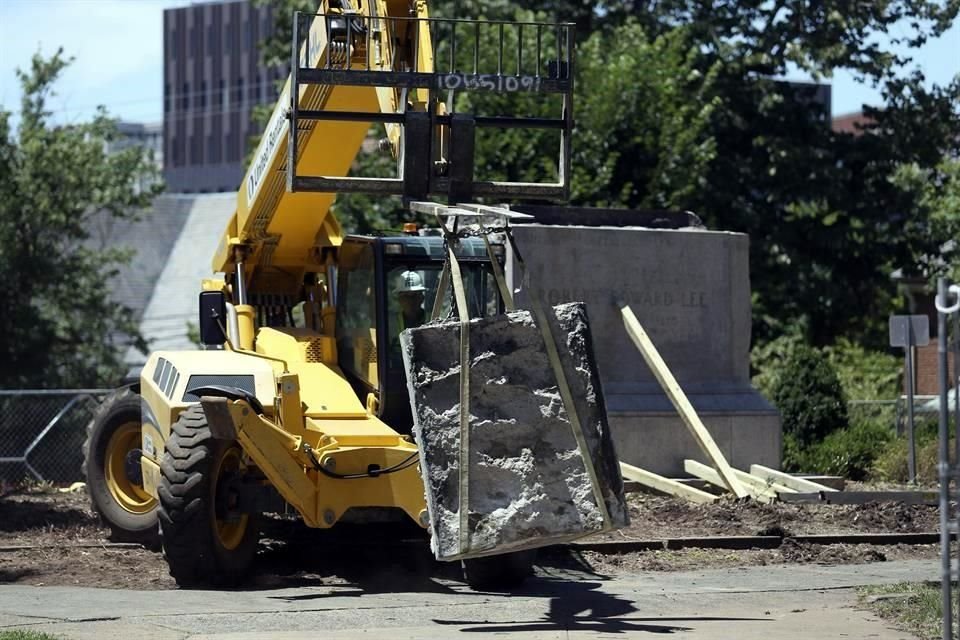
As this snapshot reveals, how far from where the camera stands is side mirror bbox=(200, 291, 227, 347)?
574 inches

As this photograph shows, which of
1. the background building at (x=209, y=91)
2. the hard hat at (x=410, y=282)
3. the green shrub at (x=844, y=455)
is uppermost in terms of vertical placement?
the background building at (x=209, y=91)

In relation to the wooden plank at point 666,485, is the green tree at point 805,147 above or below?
above

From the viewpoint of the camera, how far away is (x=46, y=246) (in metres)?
31.7

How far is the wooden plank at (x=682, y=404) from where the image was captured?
56.3 ft

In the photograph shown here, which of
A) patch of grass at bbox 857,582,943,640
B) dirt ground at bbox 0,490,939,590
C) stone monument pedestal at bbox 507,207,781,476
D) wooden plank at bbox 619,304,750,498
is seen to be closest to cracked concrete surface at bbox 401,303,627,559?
patch of grass at bbox 857,582,943,640

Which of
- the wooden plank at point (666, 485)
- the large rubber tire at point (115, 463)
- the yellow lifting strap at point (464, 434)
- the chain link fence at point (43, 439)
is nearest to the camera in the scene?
the yellow lifting strap at point (464, 434)

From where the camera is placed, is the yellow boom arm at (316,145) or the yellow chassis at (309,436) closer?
the yellow chassis at (309,436)

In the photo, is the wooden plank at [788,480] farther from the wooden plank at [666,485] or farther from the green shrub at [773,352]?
the green shrub at [773,352]

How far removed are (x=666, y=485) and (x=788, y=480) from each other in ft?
4.94

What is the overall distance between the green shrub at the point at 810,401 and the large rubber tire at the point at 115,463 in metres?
11.3

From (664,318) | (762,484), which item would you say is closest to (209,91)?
(664,318)

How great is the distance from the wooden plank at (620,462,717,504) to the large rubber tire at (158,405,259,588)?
19.9 ft

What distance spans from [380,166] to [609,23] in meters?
8.46

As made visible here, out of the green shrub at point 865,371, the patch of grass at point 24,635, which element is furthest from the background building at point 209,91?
the patch of grass at point 24,635
